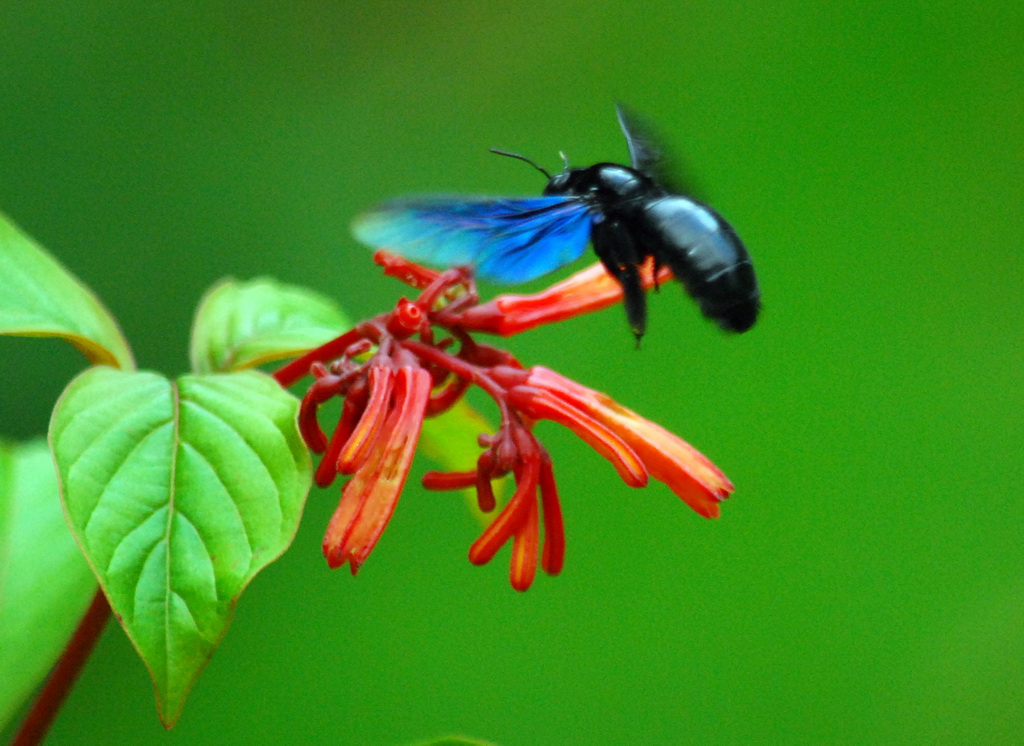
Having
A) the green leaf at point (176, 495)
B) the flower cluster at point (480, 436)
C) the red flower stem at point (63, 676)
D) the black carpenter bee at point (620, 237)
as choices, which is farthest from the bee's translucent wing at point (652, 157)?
the red flower stem at point (63, 676)

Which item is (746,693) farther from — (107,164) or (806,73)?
(107,164)

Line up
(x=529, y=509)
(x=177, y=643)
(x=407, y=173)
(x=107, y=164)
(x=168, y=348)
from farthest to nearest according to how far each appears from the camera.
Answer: (x=407, y=173), (x=107, y=164), (x=168, y=348), (x=529, y=509), (x=177, y=643)

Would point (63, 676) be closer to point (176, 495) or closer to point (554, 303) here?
point (176, 495)

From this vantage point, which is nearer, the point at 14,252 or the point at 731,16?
the point at 14,252

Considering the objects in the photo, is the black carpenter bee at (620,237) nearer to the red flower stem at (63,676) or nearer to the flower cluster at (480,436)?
the flower cluster at (480,436)

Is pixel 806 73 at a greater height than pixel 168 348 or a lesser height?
greater

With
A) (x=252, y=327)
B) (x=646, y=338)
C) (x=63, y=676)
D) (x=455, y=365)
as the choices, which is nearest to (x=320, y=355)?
(x=455, y=365)

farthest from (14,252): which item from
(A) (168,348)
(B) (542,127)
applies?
(B) (542,127)
